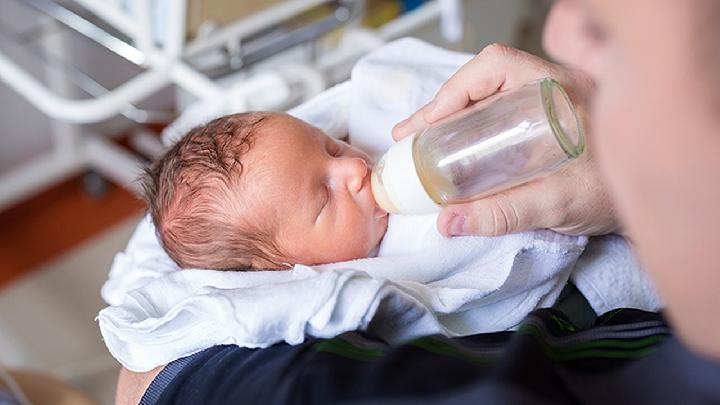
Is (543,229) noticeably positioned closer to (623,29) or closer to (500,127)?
(500,127)

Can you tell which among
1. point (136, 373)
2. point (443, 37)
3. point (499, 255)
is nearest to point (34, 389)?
point (136, 373)

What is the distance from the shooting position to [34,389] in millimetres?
1315

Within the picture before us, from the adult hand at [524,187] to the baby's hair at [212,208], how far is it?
182mm

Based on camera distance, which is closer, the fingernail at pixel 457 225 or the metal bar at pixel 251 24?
the fingernail at pixel 457 225

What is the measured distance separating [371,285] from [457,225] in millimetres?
125

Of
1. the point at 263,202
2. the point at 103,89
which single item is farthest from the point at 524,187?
the point at 103,89

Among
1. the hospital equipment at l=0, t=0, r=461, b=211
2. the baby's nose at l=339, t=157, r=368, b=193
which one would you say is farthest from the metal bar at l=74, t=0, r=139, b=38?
the baby's nose at l=339, t=157, r=368, b=193

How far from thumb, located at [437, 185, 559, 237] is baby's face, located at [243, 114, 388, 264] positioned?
12 centimetres

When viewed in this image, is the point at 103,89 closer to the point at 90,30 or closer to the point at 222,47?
the point at 90,30

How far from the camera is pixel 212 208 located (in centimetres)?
92

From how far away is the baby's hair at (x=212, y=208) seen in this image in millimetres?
920

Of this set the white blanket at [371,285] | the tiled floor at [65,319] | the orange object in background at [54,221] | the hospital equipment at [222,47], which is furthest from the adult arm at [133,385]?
the orange object in background at [54,221]

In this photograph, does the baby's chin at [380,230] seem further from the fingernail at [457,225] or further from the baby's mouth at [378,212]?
the fingernail at [457,225]

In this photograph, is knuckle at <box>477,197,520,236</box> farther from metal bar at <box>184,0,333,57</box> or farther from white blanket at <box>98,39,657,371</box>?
metal bar at <box>184,0,333,57</box>
